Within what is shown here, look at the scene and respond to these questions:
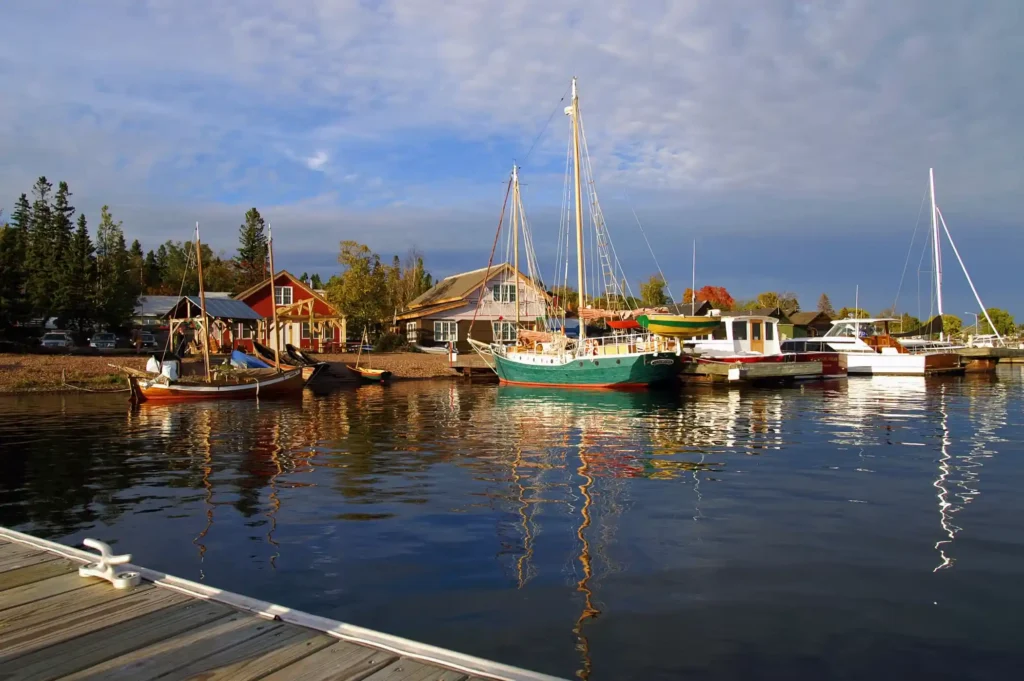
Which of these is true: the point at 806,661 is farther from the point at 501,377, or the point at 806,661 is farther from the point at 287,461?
the point at 501,377

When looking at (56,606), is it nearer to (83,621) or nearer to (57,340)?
(83,621)

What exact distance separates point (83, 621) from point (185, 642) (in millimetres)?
980

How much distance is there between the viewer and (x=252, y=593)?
8266mm

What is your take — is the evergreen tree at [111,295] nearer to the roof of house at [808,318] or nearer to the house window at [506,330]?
the house window at [506,330]

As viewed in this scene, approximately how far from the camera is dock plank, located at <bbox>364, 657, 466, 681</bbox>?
4.73 m

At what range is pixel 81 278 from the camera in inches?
2222

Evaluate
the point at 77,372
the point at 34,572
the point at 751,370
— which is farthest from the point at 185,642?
the point at 77,372

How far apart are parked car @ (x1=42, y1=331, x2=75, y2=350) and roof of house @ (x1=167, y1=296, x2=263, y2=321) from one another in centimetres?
1851

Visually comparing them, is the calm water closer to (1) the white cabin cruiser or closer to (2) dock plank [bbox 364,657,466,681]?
(2) dock plank [bbox 364,657,466,681]

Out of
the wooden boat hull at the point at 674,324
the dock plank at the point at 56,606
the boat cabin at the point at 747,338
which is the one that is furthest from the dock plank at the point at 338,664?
the boat cabin at the point at 747,338

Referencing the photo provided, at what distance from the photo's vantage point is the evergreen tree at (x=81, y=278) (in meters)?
55.9

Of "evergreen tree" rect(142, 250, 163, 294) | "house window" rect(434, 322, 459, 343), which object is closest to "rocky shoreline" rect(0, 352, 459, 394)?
"house window" rect(434, 322, 459, 343)

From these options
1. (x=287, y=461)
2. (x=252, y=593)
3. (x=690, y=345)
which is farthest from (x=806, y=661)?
(x=690, y=345)

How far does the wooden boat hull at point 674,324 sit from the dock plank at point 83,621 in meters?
34.3
